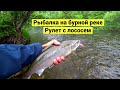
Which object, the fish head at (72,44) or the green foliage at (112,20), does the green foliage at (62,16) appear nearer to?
the green foliage at (112,20)

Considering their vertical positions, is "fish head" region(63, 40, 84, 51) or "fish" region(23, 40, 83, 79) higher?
"fish head" region(63, 40, 84, 51)

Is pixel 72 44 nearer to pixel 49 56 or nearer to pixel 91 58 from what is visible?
pixel 49 56

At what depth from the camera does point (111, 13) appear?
138 inches

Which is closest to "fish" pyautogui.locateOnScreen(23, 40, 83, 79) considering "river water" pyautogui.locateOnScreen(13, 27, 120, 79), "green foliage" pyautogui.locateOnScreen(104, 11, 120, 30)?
"river water" pyautogui.locateOnScreen(13, 27, 120, 79)

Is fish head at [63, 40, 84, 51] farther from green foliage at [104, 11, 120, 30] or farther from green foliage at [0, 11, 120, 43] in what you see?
green foliage at [104, 11, 120, 30]

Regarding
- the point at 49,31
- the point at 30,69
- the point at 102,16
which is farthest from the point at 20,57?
the point at 102,16

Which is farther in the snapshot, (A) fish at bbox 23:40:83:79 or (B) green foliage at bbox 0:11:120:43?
(B) green foliage at bbox 0:11:120:43

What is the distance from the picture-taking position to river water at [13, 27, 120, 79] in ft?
11.5

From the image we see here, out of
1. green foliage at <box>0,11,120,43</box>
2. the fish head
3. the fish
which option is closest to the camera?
the fish

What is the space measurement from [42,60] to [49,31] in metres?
0.52

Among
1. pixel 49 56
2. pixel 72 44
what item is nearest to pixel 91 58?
pixel 72 44

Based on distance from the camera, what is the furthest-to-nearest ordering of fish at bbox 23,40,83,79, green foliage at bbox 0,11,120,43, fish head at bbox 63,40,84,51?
green foliage at bbox 0,11,120,43
fish head at bbox 63,40,84,51
fish at bbox 23,40,83,79

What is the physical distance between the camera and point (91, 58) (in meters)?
3.78

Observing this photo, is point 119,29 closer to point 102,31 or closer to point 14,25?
point 102,31
